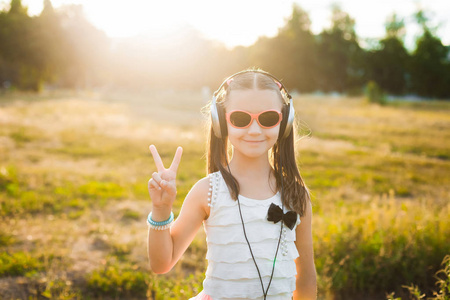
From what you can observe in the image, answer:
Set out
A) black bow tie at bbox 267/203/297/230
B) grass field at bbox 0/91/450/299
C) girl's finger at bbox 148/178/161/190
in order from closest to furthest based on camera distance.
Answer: girl's finger at bbox 148/178/161/190
black bow tie at bbox 267/203/297/230
grass field at bbox 0/91/450/299

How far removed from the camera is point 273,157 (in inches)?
96.8

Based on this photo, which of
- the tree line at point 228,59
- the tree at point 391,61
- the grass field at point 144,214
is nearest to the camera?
the grass field at point 144,214

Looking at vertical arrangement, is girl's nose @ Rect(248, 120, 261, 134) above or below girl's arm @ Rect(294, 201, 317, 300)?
above

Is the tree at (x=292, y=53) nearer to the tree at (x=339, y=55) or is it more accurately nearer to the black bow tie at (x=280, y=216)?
the tree at (x=339, y=55)

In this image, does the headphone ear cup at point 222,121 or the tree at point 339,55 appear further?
the tree at point 339,55

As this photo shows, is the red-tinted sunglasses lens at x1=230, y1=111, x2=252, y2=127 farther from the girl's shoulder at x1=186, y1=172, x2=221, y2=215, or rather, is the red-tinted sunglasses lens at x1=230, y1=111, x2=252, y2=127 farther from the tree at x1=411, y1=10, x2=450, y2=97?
the tree at x1=411, y1=10, x2=450, y2=97

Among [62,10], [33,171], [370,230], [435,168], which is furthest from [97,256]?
[62,10]

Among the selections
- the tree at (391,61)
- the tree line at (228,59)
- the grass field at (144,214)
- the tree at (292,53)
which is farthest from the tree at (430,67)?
the grass field at (144,214)

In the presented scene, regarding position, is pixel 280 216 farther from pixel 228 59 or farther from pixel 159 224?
pixel 228 59

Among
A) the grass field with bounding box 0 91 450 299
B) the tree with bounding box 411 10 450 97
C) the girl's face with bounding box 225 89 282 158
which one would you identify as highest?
the tree with bounding box 411 10 450 97

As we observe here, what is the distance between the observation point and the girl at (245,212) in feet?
6.30

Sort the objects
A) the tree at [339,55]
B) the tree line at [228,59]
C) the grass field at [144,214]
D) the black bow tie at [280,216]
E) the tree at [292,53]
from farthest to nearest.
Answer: the tree at [339,55], the tree at [292,53], the tree line at [228,59], the grass field at [144,214], the black bow tie at [280,216]

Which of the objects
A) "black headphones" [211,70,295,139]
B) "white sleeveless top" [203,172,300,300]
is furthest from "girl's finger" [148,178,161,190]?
"black headphones" [211,70,295,139]

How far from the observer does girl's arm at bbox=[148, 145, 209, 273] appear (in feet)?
6.10
